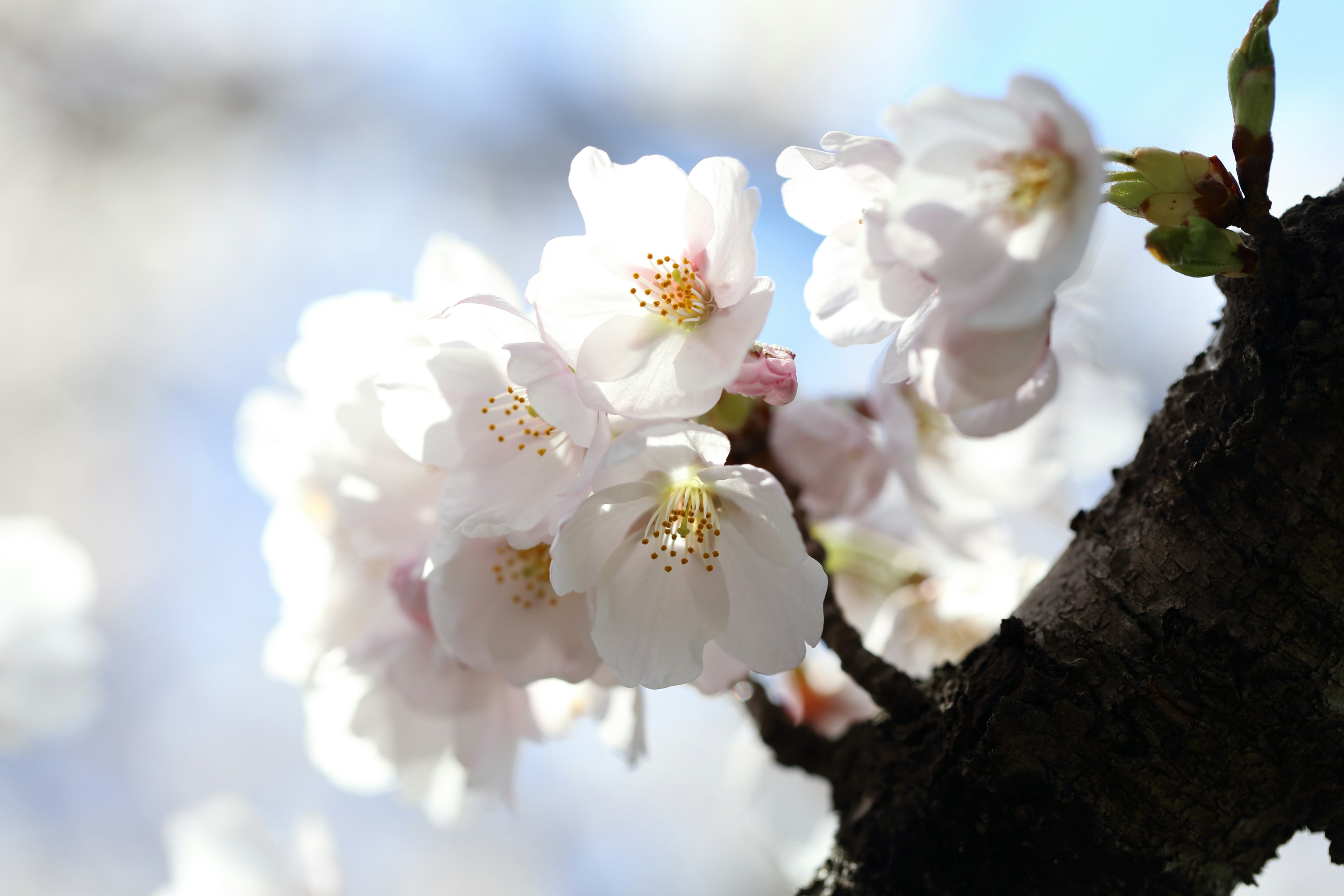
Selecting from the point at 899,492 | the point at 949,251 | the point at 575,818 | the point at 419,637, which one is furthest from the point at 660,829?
the point at 949,251

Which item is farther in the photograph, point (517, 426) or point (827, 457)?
point (827, 457)

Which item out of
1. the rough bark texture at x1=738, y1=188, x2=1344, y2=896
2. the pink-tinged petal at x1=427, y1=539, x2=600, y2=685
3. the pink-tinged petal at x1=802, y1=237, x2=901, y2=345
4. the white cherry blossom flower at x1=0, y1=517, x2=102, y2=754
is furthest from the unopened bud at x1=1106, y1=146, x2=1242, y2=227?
the white cherry blossom flower at x1=0, y1=517, x2=102, y2=754

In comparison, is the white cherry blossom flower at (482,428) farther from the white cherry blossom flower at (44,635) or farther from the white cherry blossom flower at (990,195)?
the white cherry blossom flower at (44,635)

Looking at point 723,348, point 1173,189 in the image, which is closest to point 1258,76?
point 1173,189

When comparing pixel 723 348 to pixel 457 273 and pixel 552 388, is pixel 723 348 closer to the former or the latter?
pixel 552 388

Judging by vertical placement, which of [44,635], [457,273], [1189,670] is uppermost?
[44,635]

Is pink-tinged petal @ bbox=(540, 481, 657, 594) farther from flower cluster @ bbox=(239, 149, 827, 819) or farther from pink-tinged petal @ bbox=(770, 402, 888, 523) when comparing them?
pink-tinged petal @ bbox=(770, 402, 888, 523)
